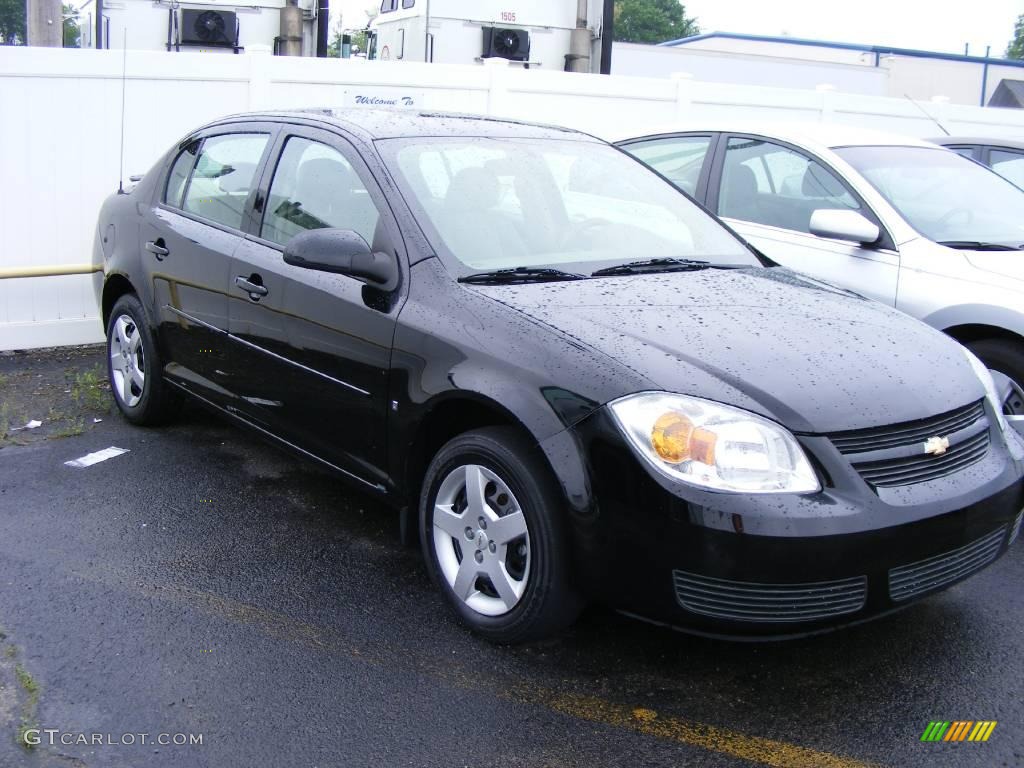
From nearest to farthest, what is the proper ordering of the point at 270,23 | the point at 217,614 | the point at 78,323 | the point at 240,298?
the point at 217,614
the point at 240,298
the point at 78,323
the point at 270,23

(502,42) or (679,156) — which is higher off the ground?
(502,42)

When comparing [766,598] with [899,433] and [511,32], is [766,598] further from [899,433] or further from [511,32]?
[511,32]

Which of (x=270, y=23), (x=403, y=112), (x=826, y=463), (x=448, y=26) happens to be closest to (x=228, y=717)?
(x=826, y=463)

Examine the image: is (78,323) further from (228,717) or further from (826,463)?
(826,463)

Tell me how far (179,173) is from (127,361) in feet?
3.55

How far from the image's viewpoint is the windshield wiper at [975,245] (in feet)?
17.2

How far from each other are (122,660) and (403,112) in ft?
8.43

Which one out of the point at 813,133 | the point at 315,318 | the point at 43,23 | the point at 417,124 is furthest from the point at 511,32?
the point at 315,318

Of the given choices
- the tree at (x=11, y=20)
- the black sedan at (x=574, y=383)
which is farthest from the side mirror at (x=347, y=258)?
the tree at (x=11, y=20)

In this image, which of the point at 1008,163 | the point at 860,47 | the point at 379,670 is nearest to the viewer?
the point at 379,670

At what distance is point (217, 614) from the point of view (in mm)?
3711

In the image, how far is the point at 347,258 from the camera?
3.77 meters

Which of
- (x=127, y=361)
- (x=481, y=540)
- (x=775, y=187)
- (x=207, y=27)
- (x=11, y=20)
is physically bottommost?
(x=481, y=540)

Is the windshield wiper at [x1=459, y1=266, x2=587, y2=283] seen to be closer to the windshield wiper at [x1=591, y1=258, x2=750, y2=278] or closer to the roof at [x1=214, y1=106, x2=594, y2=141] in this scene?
the windshield wiper at [x1=591, y1=258, x2=750, y2=278]
